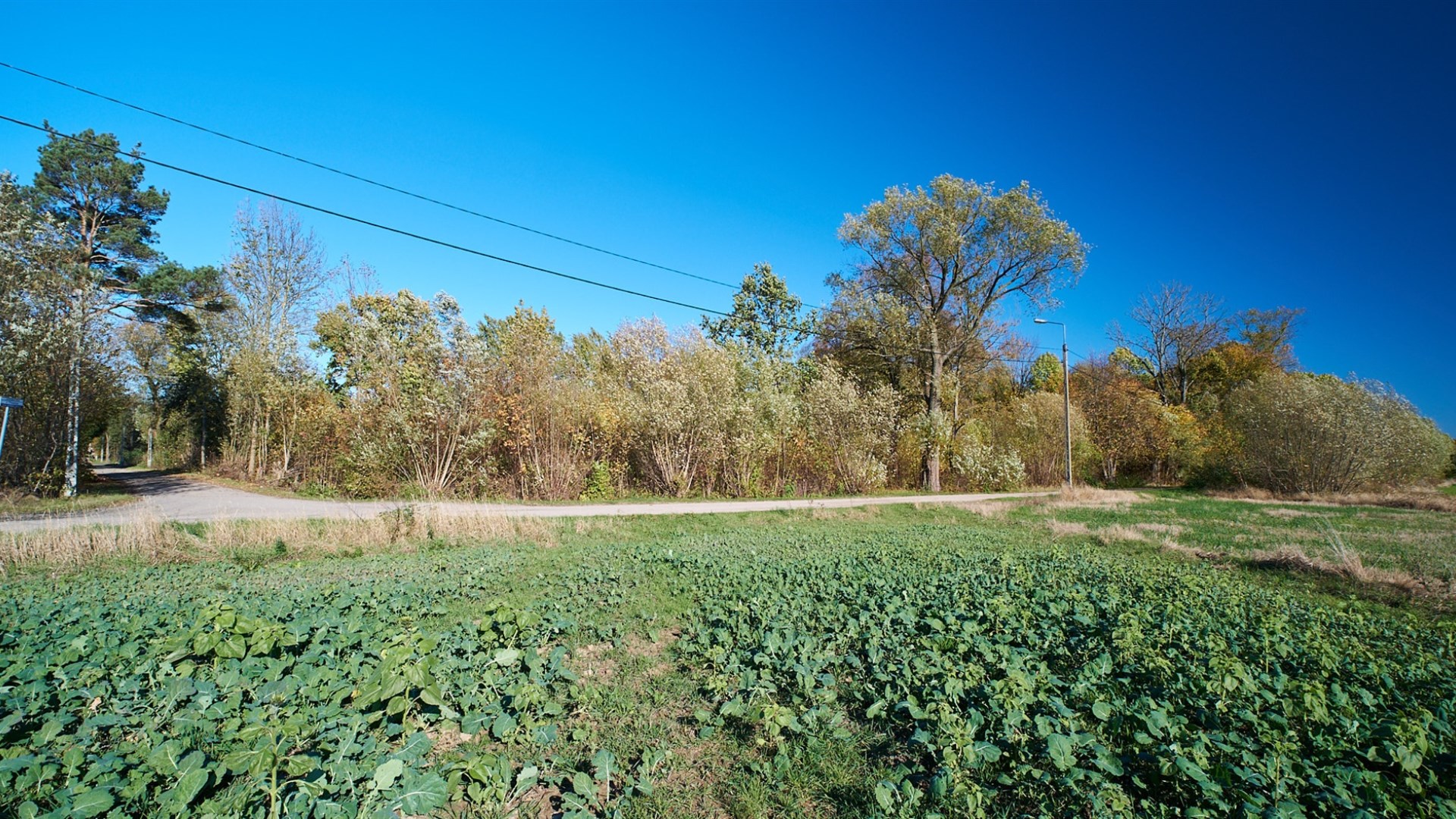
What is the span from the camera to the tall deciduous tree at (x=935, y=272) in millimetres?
25109

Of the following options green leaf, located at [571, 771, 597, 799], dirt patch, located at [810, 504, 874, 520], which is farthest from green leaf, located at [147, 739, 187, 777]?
dirt patch, located at [810, 504, 874, 520]

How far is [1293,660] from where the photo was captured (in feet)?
15.2

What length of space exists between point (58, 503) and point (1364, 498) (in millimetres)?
42260

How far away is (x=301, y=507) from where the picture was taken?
50.2ft

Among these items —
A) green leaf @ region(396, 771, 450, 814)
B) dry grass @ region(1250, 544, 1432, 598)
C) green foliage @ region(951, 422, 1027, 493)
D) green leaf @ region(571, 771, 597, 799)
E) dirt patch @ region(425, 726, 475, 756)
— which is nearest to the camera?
green leaf @ region(396, 771, 450, 814)

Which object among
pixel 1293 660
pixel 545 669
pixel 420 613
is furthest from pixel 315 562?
pixel 1293 660

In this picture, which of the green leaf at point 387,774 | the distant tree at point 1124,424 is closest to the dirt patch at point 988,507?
the distant tree at point 1124,424

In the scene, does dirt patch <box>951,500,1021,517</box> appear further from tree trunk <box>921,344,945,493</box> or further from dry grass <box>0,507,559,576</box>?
dry grass <box>0,507,559,576</box>

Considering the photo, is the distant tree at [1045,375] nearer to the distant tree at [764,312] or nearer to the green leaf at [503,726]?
the distant tree at [764,312]

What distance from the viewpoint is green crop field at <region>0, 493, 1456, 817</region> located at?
9.11 feet

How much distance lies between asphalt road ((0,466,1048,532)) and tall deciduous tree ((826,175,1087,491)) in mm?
7399

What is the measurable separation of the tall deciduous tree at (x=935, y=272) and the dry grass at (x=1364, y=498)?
12.3m

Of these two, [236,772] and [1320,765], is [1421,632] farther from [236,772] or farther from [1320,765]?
[236,772]

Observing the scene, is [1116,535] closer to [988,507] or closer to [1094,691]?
[988,507]
